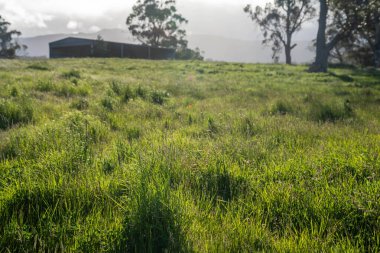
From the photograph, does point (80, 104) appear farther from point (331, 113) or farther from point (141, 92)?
point (331, 113)

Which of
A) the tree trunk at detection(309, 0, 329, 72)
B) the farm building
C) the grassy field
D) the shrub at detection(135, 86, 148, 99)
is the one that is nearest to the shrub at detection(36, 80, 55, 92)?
the shrub at detection(135, 86, 148, 99)

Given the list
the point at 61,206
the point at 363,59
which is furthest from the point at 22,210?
the point at 363,59

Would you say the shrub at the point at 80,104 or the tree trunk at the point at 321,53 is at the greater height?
the tree trunk at the point at 321,53

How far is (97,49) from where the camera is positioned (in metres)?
56.7

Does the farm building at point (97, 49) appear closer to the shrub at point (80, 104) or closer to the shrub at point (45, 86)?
the shrub at point (45, 86)

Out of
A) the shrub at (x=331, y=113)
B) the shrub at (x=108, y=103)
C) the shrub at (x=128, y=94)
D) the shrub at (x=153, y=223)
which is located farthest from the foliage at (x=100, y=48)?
the shrub at (x=153, y=223)

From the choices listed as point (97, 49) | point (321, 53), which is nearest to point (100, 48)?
point (97, 49)

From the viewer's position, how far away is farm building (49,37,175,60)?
186 ft

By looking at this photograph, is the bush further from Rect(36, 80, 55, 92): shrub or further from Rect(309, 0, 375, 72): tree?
Rect(309, 0, 375, 72): tree

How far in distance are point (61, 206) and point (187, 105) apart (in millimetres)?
6390

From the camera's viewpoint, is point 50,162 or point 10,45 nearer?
point 50,162

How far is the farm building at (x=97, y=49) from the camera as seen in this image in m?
56.6

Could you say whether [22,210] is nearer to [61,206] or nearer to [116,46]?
[61,206]

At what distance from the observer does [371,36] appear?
1634 inches
